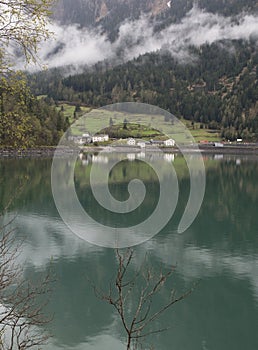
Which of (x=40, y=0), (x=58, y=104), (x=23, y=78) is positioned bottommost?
(x=23, y=78)

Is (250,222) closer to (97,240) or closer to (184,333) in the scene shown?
(97,240)

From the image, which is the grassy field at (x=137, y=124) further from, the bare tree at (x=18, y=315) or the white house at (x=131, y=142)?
the bare tree at (x=18, y=315)

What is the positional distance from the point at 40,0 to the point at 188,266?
1607cm

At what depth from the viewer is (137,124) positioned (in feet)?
577

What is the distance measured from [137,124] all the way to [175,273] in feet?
→ 523

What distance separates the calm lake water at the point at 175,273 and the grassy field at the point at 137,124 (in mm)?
119749

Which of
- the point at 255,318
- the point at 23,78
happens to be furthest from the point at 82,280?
the point at 23,78

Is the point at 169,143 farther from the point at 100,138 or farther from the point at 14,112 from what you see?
the point at 14,112

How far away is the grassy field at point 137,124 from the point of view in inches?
6362

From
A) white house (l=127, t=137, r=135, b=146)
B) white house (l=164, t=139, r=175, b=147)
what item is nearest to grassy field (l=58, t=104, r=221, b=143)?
white house (l=164, t=139, r=175, b=147)

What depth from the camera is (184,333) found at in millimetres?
13148

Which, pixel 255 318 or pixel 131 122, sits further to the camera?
pixel 131 122

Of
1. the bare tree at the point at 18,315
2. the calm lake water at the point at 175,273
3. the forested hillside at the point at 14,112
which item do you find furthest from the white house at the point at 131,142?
the forested hillside at the point at 14,112

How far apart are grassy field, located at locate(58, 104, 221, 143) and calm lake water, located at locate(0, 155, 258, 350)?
120m
